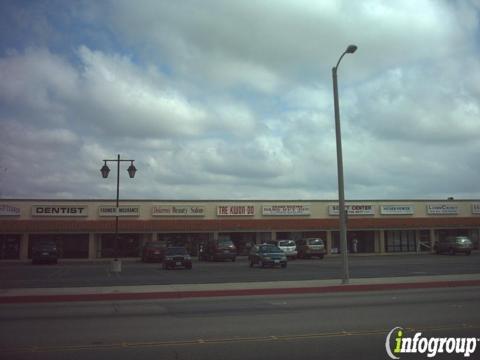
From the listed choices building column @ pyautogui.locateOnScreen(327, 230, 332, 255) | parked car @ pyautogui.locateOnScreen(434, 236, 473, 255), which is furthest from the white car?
parked car @ pyautogui.locateOnScreen(434, 236, 473, 255)

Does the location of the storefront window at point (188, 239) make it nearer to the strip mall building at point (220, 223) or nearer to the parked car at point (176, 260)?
the strip mall building at point (220, 223)

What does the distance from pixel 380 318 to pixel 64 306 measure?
896 centimetres

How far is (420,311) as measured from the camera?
41.0 ft

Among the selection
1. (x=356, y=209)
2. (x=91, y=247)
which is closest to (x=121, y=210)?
(x=91, y=247)

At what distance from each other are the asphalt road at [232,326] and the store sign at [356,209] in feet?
125

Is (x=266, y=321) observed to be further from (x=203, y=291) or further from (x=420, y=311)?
(x=203, y=291)

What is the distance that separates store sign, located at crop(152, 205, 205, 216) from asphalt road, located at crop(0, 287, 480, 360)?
34764 mm

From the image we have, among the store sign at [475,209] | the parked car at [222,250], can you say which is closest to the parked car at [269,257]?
the parked car at [222,250]

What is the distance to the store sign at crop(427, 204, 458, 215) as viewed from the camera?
5675cm

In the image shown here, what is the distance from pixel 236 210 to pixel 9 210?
2211 centimetres

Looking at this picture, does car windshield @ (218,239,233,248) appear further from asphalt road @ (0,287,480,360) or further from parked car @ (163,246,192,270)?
asphalt road @ (0,287,480,360)

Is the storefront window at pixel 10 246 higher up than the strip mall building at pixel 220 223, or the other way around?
the strip mall building at pixel 220 223

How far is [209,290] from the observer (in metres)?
17.4

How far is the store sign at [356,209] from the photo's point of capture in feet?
177
